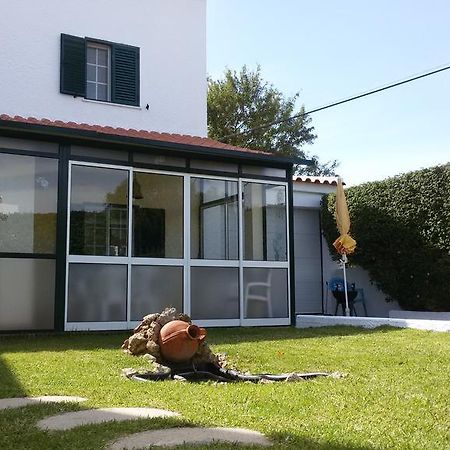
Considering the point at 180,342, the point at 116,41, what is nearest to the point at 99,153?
the point at 116,41

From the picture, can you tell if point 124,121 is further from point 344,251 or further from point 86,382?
point 86,382

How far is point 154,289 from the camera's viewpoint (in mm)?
10062

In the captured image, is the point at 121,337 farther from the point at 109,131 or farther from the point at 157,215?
the point at 109,131

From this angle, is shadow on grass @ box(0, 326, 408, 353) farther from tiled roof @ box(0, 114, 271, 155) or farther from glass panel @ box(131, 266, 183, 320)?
tiled roof @ box(0, 114, 271, 155)

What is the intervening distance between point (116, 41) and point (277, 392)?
967cm

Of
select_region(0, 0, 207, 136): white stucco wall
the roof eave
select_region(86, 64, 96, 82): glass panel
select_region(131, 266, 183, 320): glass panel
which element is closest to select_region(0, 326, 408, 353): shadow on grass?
select_region(131, 266, 183, 320): glass panel

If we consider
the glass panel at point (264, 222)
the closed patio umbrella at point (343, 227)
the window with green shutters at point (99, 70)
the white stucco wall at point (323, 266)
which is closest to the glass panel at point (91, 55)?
the window with green shutters at point (99, 70)

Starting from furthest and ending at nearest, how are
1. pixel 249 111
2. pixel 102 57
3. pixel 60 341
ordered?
pixel 249 111 < pixel 102 57 < pixel 60 341

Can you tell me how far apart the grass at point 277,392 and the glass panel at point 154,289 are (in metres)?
1.40

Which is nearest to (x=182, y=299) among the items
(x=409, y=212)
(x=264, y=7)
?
(x=409, y=212)

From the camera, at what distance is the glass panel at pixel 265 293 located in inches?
428

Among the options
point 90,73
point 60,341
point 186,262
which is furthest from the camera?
point 90,73

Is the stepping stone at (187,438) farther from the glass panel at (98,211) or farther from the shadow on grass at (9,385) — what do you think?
the glass panel at (98,211)

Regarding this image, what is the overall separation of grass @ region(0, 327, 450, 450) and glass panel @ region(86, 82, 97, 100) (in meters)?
5.47
